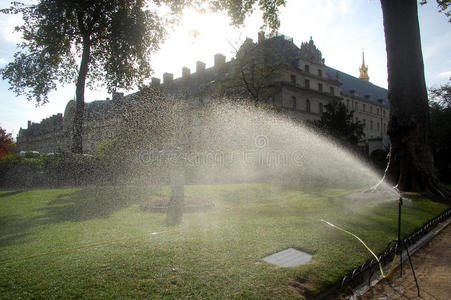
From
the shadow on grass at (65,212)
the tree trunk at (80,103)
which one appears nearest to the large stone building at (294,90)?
the tree trunk at (80,103)

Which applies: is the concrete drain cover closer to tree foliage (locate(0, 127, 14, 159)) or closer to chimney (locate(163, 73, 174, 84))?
tree foliage (locate(0, 127, 14, 159))

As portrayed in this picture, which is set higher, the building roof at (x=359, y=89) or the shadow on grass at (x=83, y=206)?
the building roof at (x=359, y=89)

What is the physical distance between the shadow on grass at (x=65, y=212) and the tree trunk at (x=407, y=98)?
11.4 meters

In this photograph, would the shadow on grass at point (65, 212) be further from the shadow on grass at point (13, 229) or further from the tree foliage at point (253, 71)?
the tree foliage at point (253, 71)

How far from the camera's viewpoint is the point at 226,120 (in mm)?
29250

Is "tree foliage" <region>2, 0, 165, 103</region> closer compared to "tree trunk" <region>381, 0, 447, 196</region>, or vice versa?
"tree trunk" <region>381, 0, 447, 196</region>

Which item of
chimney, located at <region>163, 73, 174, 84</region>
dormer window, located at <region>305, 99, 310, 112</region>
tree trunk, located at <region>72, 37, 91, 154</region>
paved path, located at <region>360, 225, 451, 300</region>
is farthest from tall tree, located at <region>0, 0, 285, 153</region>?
chimney, located at <region>163, 73, 174, 84</region>

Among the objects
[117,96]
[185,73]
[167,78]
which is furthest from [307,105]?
[117,96]

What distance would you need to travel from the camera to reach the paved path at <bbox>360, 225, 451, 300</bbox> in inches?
144

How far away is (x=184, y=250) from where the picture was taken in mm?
4555

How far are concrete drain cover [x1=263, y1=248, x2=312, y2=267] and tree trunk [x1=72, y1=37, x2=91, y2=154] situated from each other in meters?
18.9

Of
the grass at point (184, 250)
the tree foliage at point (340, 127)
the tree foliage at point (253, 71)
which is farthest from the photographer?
the tree foliage at point (253, 71)

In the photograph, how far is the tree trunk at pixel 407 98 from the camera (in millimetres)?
11586

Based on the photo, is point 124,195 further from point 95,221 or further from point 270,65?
point 270,65
